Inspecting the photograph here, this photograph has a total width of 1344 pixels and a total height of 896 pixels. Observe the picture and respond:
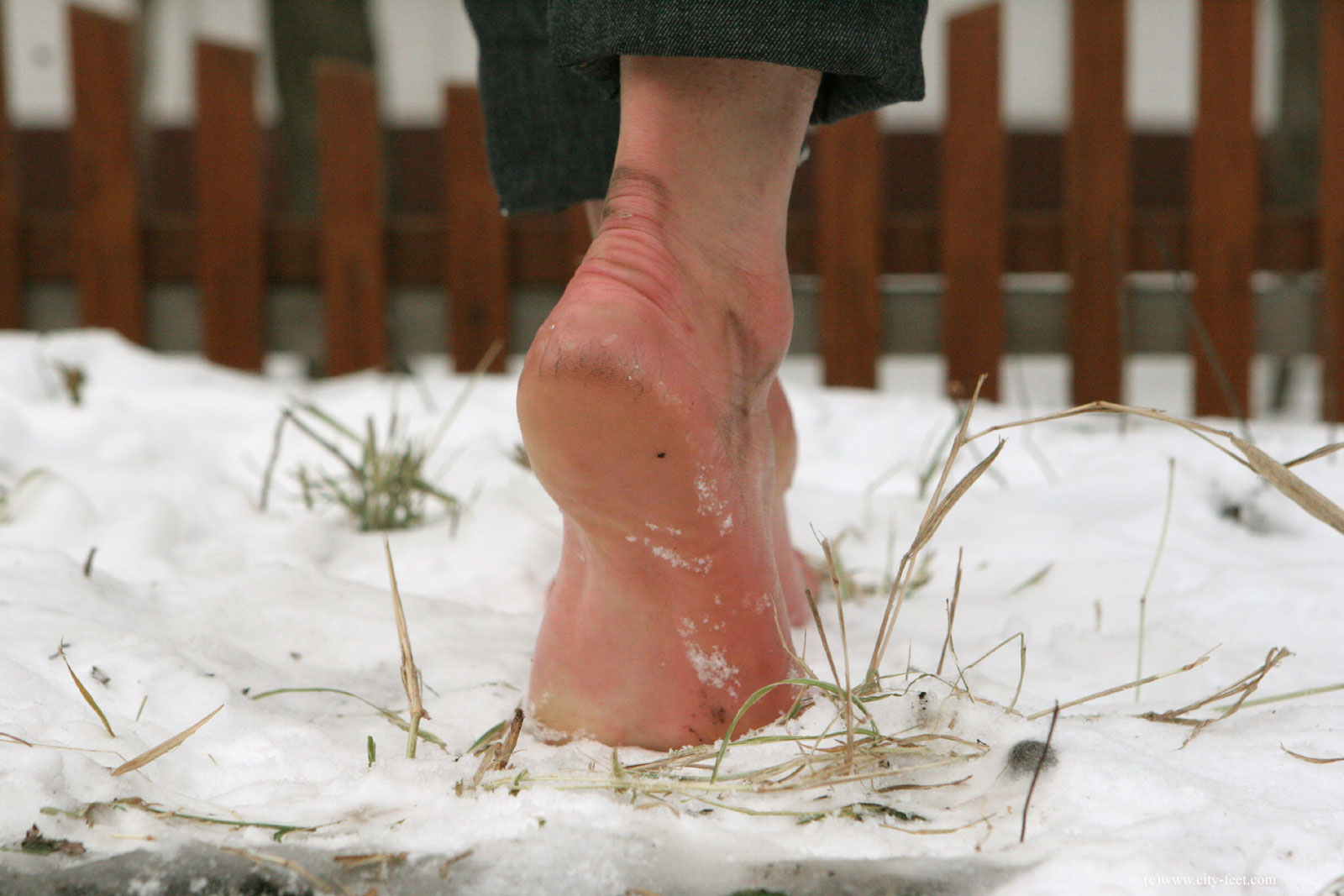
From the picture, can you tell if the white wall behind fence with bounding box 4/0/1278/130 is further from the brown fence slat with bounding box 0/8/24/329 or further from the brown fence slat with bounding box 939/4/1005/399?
the brown fence slat with bounding box 939/4/1005/399

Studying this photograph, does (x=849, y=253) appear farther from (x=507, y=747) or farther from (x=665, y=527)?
(x=507, y=747)

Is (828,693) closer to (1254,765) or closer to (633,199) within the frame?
(1254,765)

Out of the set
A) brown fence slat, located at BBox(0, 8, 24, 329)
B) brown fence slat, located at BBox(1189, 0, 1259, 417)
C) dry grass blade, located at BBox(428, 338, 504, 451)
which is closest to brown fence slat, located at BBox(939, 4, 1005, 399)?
brown fence slat, located at BBox(1189, 0, 1259, 417)

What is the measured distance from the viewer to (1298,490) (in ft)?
1.71

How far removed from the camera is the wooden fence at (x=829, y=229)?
2.62 m

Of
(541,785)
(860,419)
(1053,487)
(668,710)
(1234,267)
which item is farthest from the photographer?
(1234,267)

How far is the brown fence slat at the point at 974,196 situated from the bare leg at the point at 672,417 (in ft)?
6.67

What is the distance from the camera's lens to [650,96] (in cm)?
72

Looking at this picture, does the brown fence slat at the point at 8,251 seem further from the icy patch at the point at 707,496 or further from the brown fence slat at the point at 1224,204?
the brown fence slat at the point at 1224,204

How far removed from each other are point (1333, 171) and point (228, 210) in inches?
114

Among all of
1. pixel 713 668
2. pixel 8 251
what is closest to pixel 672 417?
pixel 713 668

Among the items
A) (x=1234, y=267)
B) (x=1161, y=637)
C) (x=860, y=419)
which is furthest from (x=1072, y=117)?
(x=1161, y=637)

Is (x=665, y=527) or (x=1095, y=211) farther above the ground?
(x=1095, y=211)

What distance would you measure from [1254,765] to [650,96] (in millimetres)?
582
